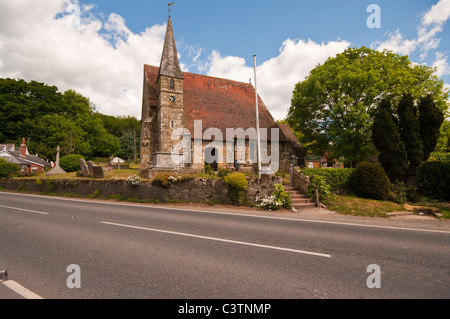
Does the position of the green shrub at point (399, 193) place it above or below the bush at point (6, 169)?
below

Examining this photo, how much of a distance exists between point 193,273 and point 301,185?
10675 mm

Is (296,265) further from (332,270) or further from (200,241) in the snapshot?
(200,241)

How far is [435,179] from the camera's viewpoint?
40.2ft

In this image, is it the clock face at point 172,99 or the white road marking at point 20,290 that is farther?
the clock face at point 172,99

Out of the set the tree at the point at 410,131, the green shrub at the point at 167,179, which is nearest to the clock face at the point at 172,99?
the green shrub at the point at 167,179

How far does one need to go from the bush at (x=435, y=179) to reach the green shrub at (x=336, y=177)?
391cm

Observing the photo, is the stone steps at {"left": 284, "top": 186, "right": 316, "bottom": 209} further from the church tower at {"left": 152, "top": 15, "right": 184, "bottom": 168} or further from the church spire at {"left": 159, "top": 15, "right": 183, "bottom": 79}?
the church spire at {"left": 159, "top": 15, "right": 183, "bottom": 79}

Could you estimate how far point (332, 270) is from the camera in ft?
12.5

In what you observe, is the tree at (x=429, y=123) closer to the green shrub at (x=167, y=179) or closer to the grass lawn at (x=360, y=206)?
the grass lawn at (x=360, y=206)

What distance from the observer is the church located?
20234 mm

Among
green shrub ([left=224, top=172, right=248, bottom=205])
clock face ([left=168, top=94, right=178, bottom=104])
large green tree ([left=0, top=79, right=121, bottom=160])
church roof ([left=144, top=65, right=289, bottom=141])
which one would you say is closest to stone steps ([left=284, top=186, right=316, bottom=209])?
green shrub ([left=224, top=172, right=248, bottom=205])

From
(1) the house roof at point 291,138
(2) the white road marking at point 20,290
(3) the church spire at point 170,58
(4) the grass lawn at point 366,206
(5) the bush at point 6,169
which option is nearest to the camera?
(2) the white road marking at point 20,290

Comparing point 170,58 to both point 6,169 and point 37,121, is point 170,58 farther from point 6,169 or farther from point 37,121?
point 37,121

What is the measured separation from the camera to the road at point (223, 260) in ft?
10.4
